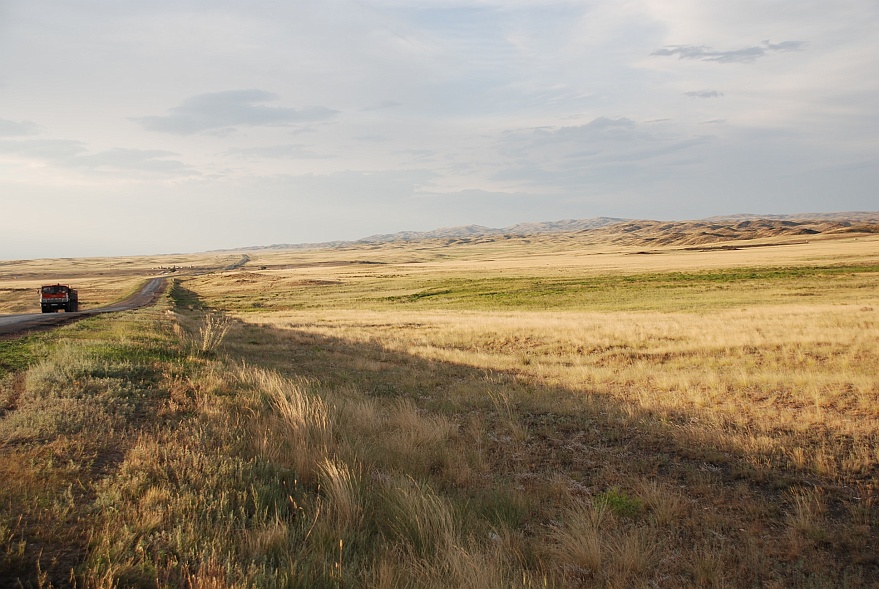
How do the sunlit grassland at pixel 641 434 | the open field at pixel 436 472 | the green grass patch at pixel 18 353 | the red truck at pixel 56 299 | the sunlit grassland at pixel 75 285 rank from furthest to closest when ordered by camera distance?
the sunlit grassland at pixel 75 285, the red truck at pixel 56 299, the green grass patch at pixel 18 353, the sunlit grassland at pixel 641 434, the open field at pixel 436 472

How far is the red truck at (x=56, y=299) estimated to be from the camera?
32250 mm

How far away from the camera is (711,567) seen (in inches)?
186

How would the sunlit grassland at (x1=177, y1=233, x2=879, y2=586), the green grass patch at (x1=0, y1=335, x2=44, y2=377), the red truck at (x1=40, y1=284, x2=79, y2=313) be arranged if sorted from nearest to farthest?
the sunlit grassland at (x1=177, y1=233, x2=879, y2=586) → the green grass patch at (x1=0, y1=335, x2=44, y2=377) → the red truck at (x1=40, y1=284, x2=79, y2=313)

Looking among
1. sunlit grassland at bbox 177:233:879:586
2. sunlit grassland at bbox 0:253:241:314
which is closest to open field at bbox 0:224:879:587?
sunlit grassland at bbox 177:233:879:586

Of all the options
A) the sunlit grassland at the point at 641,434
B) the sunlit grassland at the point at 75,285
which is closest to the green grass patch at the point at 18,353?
the sunlit grassland at the point at 641,434

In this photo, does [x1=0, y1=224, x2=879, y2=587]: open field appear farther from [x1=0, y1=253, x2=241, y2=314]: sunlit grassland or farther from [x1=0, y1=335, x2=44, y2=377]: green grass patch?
[x1=0, y1=253, x2=241, y2=314]: sunlit grassland

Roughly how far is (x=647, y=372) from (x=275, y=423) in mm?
10563

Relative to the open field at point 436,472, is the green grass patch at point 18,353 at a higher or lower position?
higher

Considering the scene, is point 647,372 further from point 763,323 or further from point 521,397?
point 763,323

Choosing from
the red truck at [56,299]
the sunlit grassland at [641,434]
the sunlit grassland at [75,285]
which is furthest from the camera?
the sunlit grassland at [75,285]

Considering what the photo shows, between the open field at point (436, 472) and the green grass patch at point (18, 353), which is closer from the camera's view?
the open field at point (436, 472)

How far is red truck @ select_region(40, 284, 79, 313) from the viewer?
32250 mm

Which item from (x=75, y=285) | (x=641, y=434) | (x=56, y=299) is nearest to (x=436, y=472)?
(x=641, y=434)

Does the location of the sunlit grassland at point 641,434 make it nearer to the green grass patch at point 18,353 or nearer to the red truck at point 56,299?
the green grass patch at point 18,353
